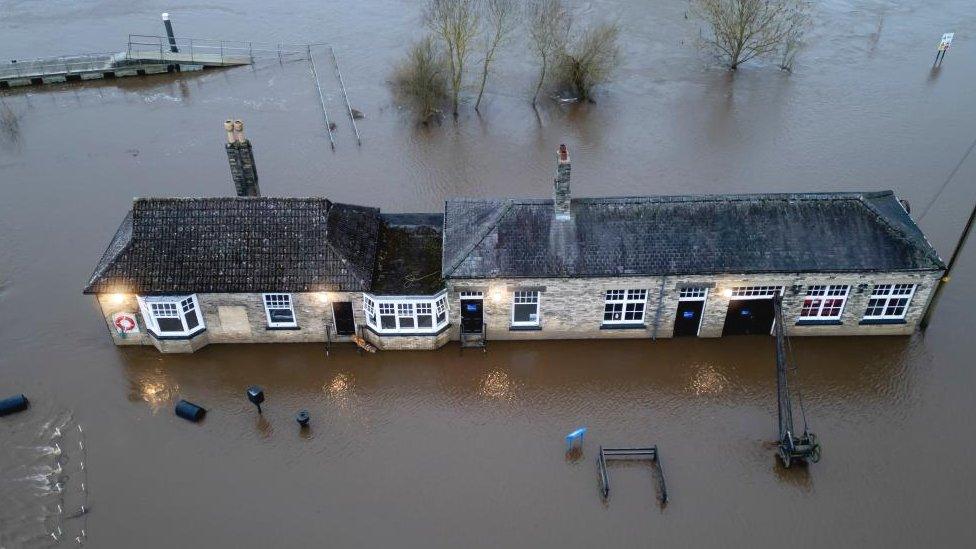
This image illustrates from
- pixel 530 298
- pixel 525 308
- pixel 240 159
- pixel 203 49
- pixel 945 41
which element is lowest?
pixel 525 308

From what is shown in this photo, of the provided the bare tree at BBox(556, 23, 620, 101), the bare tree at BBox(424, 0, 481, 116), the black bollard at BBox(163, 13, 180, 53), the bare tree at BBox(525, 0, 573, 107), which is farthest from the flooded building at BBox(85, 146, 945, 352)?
the black bollard at BBox(163, 13, 180, 53)

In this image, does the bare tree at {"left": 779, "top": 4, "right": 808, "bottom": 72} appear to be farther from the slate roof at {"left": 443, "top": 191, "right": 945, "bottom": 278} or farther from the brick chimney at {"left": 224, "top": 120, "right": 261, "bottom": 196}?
the brick chimney at {"left": 224, "top": 120, "right": 261, "bottom": 196}

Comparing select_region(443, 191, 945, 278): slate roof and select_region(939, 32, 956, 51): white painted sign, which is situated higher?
select_region(939, 32, 956, 51): white painted sign

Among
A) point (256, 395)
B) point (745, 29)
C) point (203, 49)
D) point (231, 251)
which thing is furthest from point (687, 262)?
point (203, 49)

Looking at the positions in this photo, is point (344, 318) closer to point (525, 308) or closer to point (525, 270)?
point (525, 308)

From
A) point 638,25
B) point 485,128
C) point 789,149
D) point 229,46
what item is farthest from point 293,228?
point 638,25

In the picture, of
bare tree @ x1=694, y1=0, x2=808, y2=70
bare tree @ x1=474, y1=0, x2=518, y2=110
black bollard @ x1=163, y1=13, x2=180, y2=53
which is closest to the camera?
bare tree @ x1=474, y1=0, x2=518, y2=110
